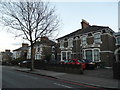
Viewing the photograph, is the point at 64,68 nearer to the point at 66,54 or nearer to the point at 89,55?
the point at 89,55

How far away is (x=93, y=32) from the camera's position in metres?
26.3

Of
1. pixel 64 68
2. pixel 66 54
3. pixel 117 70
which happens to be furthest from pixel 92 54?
pixel 117 70

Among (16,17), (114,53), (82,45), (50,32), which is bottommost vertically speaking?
(114,53)

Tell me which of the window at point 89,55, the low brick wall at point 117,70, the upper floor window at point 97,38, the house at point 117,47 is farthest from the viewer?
the window at point 89,55

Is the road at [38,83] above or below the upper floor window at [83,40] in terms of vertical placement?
below

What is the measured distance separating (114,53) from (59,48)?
1437cm

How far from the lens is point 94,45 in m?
25.8

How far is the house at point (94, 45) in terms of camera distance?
954 inches

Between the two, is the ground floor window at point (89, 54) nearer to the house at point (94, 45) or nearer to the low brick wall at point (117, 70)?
the house at point (94, 45)

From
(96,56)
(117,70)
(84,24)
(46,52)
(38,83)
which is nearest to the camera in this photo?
(38,83)

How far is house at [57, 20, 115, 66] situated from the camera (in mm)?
24236

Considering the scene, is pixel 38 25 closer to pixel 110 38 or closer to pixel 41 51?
pixel 110 38

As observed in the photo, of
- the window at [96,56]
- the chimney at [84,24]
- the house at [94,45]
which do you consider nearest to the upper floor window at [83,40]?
the house at [94,45]

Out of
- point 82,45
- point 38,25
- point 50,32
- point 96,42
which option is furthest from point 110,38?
point 38,25
